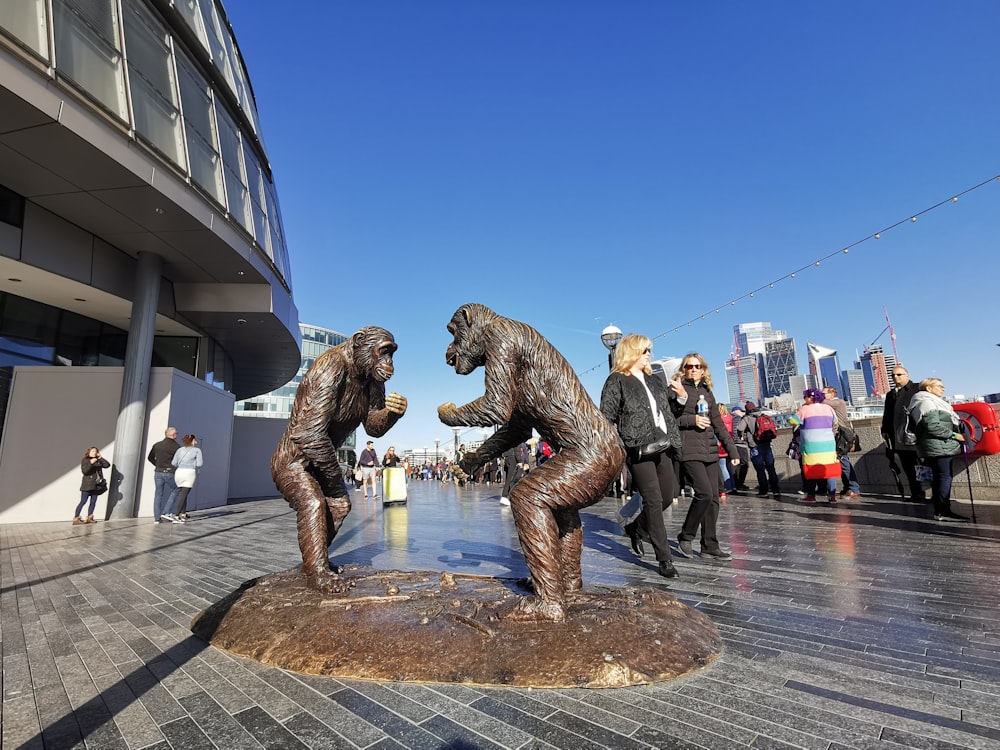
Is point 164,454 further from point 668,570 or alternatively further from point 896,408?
point 896,408

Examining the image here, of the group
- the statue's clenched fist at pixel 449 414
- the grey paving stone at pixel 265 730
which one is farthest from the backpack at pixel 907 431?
the grey paving stone at pixel 265 730

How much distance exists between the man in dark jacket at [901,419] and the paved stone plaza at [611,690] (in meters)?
2.43

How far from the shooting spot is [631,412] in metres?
3.96

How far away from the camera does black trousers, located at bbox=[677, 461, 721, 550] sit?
4465 millimetres

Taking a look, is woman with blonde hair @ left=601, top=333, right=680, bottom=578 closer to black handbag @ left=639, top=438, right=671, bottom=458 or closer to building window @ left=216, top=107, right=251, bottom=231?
black handbag @ left=639, top=438, right=671, bottom=458

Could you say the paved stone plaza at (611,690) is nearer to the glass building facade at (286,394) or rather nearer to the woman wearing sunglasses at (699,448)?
the woman wearing sunglasses at (699,448)

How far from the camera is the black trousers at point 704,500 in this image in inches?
176

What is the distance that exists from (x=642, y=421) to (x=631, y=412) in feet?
0.35

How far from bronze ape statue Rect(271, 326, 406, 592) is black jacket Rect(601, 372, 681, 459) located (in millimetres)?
1638

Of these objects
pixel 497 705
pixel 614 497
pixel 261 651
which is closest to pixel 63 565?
pixel 261 651

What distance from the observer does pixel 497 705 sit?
1911 mm

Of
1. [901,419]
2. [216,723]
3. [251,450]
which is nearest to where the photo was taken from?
[216,723]

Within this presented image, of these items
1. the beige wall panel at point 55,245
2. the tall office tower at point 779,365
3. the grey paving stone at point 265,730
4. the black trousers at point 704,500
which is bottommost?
the grey paving stone at point 265,730

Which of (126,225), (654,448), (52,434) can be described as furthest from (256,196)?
(654,448)
